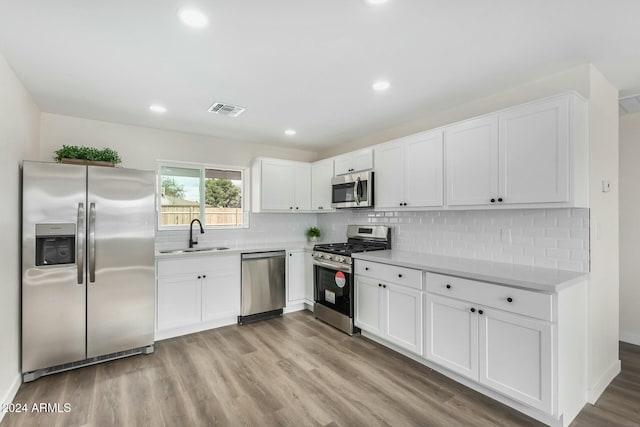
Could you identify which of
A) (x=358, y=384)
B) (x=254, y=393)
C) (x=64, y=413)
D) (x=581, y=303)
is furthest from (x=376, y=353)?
(x=64, y=413)

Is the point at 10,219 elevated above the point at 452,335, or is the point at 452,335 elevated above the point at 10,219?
the point at 10,219

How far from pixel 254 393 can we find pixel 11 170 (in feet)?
8.52

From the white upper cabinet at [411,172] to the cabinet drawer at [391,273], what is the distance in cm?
72

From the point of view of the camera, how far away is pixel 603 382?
8.00 ft

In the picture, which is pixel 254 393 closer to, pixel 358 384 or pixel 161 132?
pixel 358 384

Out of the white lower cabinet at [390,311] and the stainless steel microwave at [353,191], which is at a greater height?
the stainless steel microwave at [353,191]

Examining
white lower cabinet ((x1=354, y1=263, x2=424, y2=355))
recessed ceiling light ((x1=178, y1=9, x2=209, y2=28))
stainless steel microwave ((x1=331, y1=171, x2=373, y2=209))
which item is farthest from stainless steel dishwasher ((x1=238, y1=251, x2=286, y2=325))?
recessed ceiling light ((x1=178, y1=9, x2=209, y2=28))

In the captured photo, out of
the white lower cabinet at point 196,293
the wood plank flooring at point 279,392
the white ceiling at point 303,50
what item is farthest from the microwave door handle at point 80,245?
the white ceiling at point 303,50

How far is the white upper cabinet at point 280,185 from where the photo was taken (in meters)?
4.50

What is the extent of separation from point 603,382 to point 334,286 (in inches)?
99.7

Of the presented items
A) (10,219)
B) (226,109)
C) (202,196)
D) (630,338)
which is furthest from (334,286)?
(630,338)

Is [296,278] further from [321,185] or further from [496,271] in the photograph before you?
[496,271]

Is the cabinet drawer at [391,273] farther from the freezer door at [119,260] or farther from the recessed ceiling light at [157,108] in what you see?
the recessed ceiling light at [157,108]

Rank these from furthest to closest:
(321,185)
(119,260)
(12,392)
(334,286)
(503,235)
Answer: (321,185) → (334,286) → (119,260) → (503,235) → (12,392)
